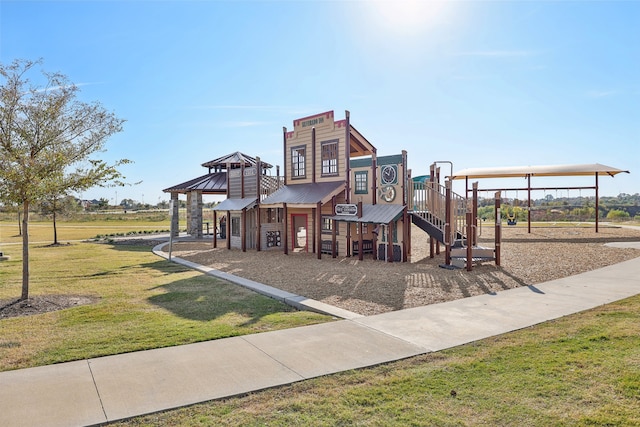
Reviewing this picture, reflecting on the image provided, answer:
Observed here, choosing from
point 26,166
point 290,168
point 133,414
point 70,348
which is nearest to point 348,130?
point 290,168

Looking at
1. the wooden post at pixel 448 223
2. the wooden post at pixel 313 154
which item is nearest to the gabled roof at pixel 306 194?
the wooden post at pixel 313 154

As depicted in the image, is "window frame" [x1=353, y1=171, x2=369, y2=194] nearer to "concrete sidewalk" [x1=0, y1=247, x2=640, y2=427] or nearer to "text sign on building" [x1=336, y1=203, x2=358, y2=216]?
"text sign on building" [x1=336, y1=203, x2=358, y2=216]

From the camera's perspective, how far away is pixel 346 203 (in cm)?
1736

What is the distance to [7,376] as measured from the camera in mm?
4906

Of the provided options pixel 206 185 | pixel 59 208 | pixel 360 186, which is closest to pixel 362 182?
pixel 360 186

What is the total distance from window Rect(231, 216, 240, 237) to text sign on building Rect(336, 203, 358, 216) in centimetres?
716

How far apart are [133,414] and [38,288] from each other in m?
8.39

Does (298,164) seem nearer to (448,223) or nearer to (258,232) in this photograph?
(258,232)

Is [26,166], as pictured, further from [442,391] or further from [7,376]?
[442,391]

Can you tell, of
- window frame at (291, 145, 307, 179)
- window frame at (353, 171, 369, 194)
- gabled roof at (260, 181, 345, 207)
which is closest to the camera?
gabled roof at (260, 181, 345, 207)

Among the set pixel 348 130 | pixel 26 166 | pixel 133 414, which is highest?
pixel 348 130

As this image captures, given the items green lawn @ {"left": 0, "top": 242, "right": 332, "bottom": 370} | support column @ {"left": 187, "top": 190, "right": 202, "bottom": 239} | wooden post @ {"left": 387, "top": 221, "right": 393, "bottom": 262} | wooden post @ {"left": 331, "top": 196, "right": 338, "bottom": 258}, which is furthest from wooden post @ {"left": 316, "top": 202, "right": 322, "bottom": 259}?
support column @ {"left": 187, "top": 190, "right": 202, "bottom": 239}

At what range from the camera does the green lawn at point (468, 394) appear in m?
3.84

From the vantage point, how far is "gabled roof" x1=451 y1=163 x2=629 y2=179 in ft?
83.9
